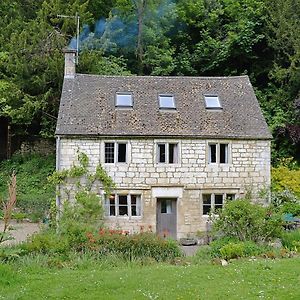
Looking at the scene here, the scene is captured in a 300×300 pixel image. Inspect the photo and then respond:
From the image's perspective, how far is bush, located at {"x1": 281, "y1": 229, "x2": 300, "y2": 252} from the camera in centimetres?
1766

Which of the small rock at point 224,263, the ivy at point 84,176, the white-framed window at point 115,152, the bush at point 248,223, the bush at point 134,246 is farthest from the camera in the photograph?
the white-framed window at point 115,152

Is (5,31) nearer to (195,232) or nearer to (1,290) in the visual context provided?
(195,232)

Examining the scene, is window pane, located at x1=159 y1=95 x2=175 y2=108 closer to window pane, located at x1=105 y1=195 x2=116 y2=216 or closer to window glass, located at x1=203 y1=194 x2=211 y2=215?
window glass, located at x1=203 y1=194 x2=211 y2=215

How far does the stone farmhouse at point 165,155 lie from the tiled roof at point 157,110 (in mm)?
46

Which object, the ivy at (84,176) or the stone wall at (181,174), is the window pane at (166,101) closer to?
the stone wall at (181,174)

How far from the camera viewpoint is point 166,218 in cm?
2314

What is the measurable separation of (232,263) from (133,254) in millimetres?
3081

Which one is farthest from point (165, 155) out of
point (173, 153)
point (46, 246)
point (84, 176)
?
point (46, 246)

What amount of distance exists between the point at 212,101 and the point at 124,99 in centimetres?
424

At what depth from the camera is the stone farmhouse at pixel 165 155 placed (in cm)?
2272

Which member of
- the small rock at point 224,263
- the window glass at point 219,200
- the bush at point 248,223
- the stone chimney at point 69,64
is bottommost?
Answer: the small rock at point 224,263

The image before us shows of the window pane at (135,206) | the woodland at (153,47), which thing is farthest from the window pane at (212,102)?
the woodland at (153,47)

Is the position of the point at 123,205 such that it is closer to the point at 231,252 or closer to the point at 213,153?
the point at 213,153

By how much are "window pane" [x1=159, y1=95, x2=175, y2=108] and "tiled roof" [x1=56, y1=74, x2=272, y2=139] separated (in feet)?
0.73
